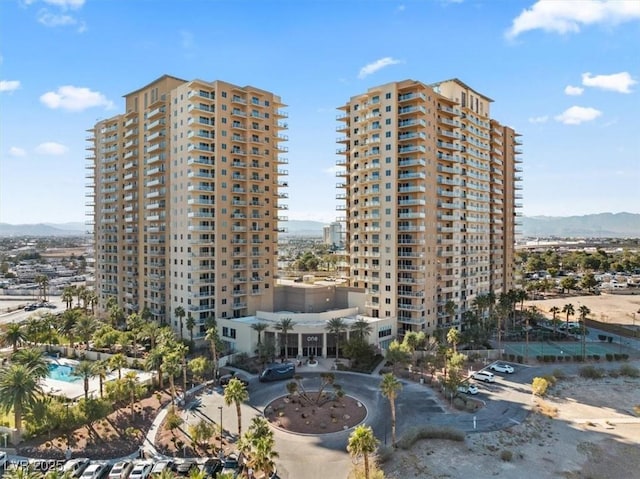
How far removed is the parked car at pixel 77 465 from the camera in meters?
36.5

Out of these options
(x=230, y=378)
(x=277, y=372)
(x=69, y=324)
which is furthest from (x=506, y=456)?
(x=69, y=324)

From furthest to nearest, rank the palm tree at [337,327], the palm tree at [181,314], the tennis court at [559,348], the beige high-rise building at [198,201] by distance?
the beige high-rise building at [198,201] → the palm tree at [181,314] → the tennis court at [559,348] → the palm tree at [337,327]

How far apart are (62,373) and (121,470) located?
1476 inches

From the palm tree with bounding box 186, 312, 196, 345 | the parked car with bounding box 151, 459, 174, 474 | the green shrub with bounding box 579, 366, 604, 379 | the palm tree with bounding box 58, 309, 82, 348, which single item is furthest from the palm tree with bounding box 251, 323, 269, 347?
the green shrub with bounding box 579, 366, 604, 379

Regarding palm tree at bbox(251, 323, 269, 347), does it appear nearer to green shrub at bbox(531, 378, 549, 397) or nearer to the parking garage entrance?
the parking garage entrance

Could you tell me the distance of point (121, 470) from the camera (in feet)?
119

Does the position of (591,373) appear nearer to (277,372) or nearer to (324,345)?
(324,345)

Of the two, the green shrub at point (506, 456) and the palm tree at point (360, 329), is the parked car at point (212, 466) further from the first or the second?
the palm tree at point (360, 329)

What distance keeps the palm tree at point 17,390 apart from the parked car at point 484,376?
5506 cm

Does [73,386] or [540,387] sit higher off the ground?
[540,387]

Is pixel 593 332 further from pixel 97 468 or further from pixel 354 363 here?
pixel 97 468

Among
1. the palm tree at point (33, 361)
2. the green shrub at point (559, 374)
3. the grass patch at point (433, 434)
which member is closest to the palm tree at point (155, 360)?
the palm tree at point (33, 361)

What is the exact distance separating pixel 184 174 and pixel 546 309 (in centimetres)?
9763

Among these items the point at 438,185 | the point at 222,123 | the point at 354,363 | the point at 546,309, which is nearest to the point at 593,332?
the point at 546,309
